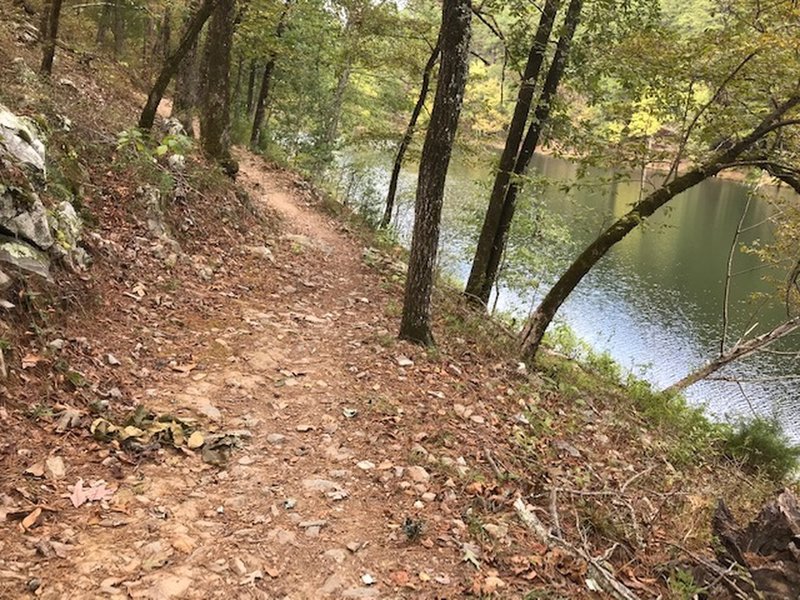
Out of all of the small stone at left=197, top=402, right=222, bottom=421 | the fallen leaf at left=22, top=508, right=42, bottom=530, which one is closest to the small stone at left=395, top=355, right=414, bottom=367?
the small stone at left=197, top=402, right=222, bottom=421

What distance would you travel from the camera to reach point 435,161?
20.4 ft

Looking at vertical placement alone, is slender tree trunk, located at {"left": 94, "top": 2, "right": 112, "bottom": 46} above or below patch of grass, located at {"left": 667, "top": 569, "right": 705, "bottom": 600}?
above

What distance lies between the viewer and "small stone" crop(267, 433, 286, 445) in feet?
15.5

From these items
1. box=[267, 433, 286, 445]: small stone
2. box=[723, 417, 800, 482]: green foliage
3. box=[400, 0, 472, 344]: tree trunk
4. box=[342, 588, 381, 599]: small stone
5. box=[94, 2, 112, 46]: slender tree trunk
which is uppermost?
box=[94, 2, 112, 46]: slender tree trunk

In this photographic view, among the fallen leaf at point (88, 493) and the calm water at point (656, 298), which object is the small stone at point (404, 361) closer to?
the fallen leaf at point (88, 493)

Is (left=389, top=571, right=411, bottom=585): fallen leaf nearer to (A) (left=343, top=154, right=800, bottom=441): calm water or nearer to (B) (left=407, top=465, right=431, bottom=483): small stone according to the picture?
(B) (left=407, top=465, right=431, bottom=483): small stone

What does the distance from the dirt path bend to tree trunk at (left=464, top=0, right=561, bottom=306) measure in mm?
3582

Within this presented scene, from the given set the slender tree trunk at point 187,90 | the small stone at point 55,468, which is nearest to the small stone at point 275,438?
the small stone at point 55,468

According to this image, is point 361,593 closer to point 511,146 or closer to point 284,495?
point 284,495

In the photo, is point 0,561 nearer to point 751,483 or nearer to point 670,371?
point 751,483

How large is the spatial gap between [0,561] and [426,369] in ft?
14.2

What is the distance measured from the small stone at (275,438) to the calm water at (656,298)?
18.9 feet

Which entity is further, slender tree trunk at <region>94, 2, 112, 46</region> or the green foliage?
slender tree trunk at <region>94, 2, 112, 46</region>

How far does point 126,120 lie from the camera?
384 inches
